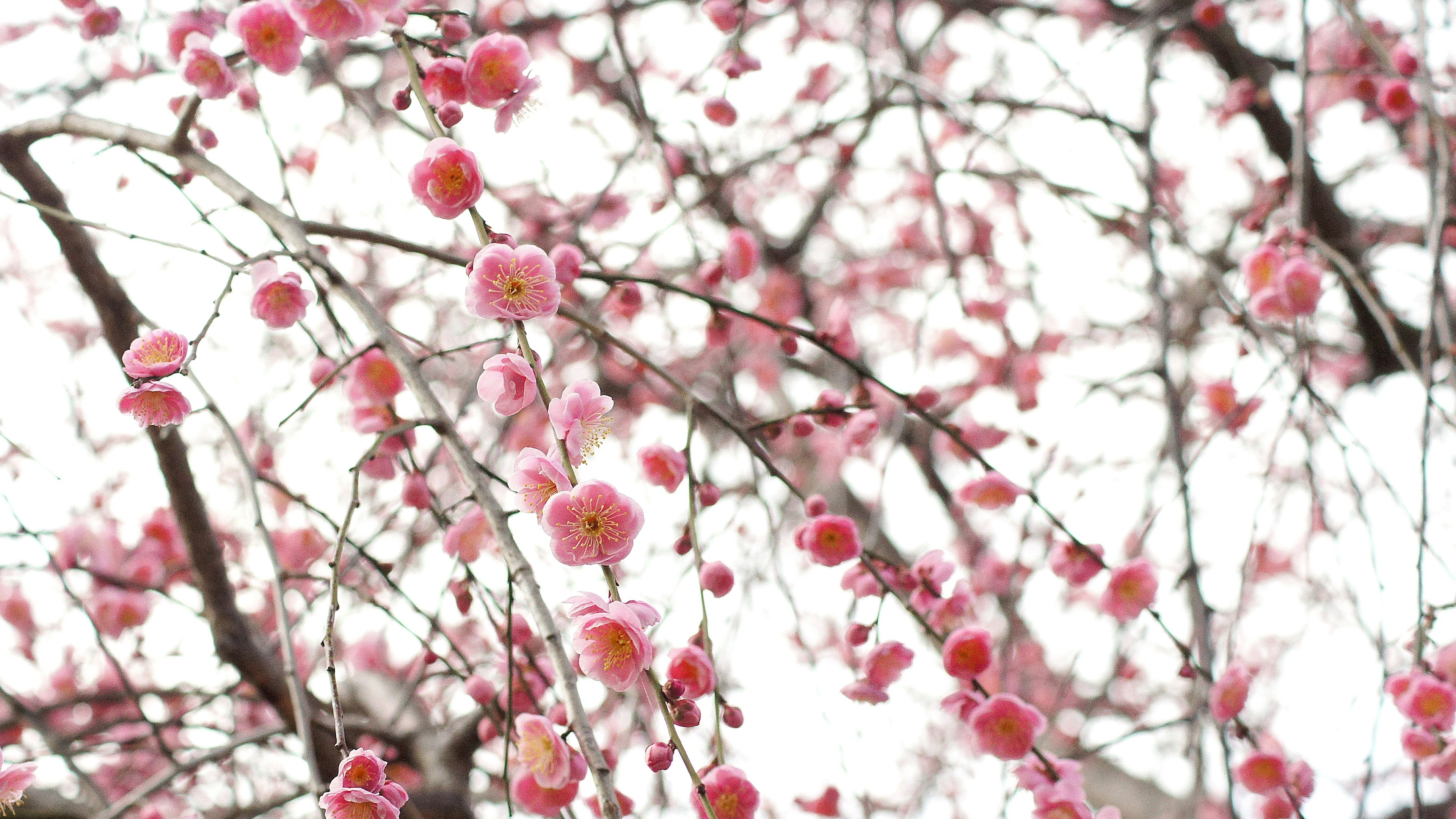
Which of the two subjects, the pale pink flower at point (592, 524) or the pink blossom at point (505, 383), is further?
the pink blossom at point (505, 383)

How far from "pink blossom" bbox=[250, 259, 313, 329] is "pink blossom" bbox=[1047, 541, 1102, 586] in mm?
1167

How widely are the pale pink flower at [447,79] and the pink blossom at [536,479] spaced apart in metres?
0.55

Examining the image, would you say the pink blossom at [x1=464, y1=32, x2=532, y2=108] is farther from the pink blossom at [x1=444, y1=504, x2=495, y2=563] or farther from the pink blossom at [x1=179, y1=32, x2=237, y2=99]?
the pink blossom at [x1=444, y1=504, x2=495, y2=563]

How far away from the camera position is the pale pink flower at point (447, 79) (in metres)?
1.26

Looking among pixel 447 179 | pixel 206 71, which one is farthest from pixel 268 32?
pixel 447 179

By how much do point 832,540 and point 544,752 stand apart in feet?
1.71

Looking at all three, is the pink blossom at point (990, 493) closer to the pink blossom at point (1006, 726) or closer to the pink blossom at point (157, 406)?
the pink blossom at point (1006, 726)

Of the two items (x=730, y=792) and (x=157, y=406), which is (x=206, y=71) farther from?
(x=730, y=792)

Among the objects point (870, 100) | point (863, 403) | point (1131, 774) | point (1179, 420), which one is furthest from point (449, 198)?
point (1131, 774)

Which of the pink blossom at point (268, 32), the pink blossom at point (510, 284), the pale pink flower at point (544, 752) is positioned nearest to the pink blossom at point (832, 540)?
→ the pale pink flower at point (544, 752)

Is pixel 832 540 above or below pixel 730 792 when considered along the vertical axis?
above

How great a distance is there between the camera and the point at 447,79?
1275mm

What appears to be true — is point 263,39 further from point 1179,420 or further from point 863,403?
point 1179,420

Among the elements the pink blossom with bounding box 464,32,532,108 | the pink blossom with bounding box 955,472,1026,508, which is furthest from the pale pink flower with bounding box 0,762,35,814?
the pink blossom with bounding box 955,472,1026,508
